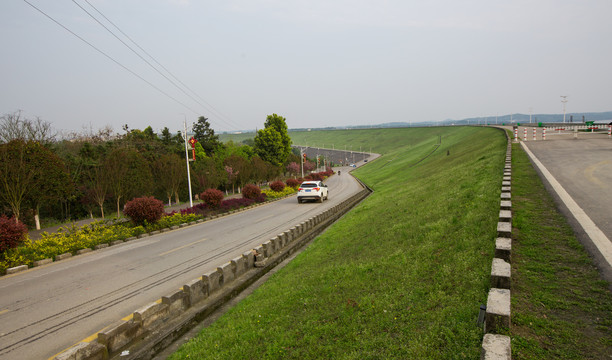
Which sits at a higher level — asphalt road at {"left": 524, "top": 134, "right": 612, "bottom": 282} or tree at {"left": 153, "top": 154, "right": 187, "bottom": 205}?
asphalt road at {"left": 524, "top": 134, "right": 612, "bottom": 282}

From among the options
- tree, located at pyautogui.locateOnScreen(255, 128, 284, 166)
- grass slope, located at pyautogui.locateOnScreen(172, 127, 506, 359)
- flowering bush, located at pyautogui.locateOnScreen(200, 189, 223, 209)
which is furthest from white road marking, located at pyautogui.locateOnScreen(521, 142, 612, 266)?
tree, located at pyautogui.locateOnScreen(255, 128, 284, 166)

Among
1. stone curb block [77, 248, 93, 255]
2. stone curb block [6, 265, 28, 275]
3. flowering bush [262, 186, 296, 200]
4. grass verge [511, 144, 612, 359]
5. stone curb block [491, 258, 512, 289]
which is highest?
stone curb block [491, 258, 512, 289]

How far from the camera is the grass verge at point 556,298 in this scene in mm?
3594

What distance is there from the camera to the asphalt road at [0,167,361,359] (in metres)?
6.71

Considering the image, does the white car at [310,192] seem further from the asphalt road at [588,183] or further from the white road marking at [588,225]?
the white road marking at [588,225]

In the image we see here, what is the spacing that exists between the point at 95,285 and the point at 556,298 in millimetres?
11341

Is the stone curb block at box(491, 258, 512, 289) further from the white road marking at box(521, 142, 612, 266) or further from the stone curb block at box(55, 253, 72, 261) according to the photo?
the stone curb block at box(55, 253, 72, 261)

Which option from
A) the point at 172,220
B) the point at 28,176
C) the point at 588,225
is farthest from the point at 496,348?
the point at 28,176

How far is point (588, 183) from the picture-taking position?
36.6 ft

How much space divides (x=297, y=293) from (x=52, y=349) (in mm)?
4960

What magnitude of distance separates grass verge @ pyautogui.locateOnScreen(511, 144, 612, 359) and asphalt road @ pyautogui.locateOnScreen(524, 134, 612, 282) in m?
0.20

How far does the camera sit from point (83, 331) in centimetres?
683

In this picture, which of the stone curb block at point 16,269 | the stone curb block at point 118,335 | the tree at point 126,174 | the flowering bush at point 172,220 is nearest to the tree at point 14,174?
the tree at point 126,174

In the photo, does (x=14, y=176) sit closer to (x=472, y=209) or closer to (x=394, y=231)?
(x=394, y=231)
